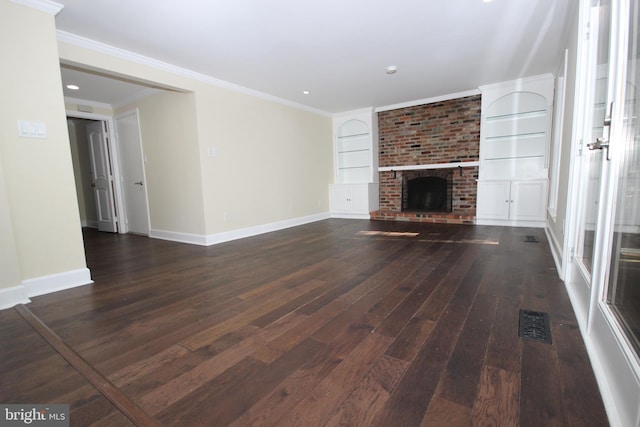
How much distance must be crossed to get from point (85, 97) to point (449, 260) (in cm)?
552

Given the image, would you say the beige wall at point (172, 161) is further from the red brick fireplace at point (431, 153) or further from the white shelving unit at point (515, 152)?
the white shelving unit at point (515, 152)

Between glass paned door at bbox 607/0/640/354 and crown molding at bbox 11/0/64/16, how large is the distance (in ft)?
11.6

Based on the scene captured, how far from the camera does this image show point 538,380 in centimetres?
113

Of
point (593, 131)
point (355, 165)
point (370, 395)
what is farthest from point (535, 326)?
point (355, 165)

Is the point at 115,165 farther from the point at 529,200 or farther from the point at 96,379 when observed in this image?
the point at 529,200

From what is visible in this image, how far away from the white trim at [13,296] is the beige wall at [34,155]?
41mm

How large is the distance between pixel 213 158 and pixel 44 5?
2.05 metres

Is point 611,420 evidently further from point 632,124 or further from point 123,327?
point 123,327

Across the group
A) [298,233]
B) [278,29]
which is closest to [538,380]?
[278,29]

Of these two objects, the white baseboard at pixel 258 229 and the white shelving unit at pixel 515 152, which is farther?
the white shelving unit at pixel 515 152

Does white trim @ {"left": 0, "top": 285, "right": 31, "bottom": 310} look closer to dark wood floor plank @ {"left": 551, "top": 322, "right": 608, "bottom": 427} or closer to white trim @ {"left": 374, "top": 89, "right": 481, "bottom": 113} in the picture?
dark wood floor plank @ {"left": 551, "top": 322, "right": 608, "bottom": 427}

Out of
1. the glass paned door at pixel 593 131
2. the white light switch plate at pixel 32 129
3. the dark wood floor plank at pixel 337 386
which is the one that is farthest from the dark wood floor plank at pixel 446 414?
the white light switch plate at pixel 32 129

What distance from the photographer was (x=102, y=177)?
5.18 meters

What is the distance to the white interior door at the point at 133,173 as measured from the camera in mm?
4641
